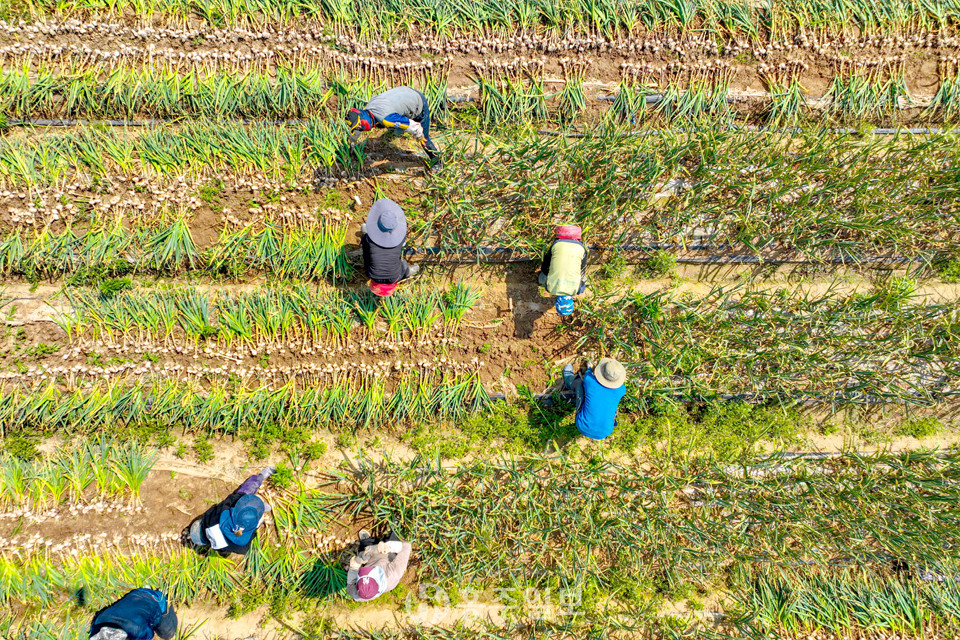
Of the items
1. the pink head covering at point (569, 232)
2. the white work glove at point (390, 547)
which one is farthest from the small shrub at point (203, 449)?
the pink head covering at point (569, 232)

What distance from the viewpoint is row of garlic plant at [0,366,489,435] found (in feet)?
14.6

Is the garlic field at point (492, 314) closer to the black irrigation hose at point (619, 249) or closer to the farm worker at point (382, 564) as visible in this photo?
the black irrigation hose at point (619, 249)

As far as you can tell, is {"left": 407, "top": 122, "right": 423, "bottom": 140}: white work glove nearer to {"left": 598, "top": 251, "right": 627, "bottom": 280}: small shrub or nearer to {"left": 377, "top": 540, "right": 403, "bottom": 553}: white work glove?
{"left": 598, "top": 251, "right": 627, "bottom": 280}: small shrub

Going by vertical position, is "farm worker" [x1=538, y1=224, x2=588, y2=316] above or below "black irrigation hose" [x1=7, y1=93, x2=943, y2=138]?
below

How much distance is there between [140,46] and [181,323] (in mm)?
2840

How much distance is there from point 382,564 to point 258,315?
2557 mm

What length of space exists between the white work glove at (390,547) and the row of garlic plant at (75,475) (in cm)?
231

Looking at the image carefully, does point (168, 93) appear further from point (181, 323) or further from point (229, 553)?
point (229, 553)

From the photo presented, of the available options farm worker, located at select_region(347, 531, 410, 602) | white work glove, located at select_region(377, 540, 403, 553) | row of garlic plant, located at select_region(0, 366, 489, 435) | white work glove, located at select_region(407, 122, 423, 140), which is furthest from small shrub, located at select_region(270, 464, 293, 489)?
white work glove, located at select_region(407, 122, 423, 140)

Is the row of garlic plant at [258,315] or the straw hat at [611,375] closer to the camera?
the straw hat at [611,375]

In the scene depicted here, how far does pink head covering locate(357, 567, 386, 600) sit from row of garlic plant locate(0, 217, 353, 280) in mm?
2643

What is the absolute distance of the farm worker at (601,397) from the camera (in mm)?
4125

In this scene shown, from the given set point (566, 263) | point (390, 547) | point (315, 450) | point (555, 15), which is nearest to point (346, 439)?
point (315, 450)

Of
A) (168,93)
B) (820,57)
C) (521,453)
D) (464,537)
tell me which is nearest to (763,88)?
(820,57)
